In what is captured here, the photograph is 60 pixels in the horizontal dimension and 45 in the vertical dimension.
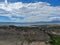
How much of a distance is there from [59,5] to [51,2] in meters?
0.23

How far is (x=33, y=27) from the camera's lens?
515 cm

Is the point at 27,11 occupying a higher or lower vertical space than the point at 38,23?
higher

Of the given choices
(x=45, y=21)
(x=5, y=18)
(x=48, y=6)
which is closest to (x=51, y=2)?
(x=48, y=6)

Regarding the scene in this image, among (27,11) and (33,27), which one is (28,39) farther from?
(27,11)

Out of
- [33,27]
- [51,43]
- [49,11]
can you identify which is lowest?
[51,43]

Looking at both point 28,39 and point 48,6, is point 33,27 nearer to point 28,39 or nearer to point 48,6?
point 28,39

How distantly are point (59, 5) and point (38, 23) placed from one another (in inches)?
29.3

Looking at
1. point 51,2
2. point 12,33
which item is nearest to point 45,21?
point 51,2

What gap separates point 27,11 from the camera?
16.8ft

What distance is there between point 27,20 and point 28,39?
1.67ft

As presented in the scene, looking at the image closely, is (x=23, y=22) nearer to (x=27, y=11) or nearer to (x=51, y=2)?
(x=27, y=11)

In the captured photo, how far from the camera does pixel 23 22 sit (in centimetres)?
510

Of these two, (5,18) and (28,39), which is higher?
(5,18)

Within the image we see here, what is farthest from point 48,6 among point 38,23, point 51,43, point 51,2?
point 51,43
